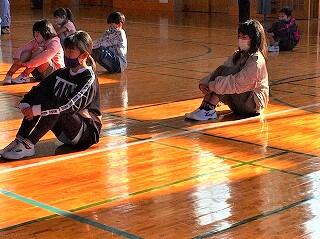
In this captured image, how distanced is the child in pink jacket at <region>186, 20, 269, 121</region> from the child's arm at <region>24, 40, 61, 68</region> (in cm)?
187

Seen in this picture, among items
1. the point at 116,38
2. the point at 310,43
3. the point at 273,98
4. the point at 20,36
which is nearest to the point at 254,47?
the point at 273,98

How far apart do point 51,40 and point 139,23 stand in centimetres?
864

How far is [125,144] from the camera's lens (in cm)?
487

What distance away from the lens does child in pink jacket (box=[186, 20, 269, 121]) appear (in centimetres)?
553

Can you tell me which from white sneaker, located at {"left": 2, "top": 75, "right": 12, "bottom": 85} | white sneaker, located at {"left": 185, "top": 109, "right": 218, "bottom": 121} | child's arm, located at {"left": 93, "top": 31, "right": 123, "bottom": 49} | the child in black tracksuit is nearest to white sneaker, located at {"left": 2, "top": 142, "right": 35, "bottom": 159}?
the child in black tracksuit

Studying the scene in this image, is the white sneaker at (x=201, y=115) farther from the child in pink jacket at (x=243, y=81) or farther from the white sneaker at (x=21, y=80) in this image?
the white sneaker at (x=21, y=80)

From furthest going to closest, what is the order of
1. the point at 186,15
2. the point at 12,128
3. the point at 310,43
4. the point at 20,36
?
the point at 186,15 < the point at 20,36 < the point at 310,43 < the point at 12,128

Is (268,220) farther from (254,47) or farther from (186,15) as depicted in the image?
(186,15)

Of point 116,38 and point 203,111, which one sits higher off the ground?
point 116,38

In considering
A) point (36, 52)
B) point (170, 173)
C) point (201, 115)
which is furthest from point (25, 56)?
point (170, 173)

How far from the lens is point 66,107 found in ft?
14.5

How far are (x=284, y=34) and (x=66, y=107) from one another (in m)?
6.41

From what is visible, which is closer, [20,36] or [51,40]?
[51,40]

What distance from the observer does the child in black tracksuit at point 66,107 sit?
14.4 feet
